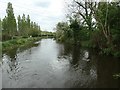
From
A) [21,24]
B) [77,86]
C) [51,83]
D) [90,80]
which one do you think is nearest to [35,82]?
[51,83]

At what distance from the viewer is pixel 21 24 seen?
68.8m

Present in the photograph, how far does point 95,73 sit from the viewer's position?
48.4 feet

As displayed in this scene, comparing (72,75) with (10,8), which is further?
(10,8)

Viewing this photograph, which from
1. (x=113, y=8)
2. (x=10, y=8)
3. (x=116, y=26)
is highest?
(x=10, y=8)

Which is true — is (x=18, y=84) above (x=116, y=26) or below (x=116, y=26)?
below

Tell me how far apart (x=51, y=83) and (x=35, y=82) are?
3.55 ft

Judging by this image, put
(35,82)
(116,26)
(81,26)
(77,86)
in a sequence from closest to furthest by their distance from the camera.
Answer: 1. (77,86)
2. (35,82)
3. (116,26)
4. (81,26)

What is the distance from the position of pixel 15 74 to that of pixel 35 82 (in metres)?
3.00

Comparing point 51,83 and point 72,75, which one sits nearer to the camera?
point 51,83

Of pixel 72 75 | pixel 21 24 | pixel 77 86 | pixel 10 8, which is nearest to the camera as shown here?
pixel 77 86

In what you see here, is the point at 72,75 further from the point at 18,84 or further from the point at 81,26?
the point at 81,26

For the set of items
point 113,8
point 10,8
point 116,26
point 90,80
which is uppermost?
point 10,8

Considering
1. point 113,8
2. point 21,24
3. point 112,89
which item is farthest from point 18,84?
point 21,24

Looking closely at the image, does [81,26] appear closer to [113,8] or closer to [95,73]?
[113,8]
